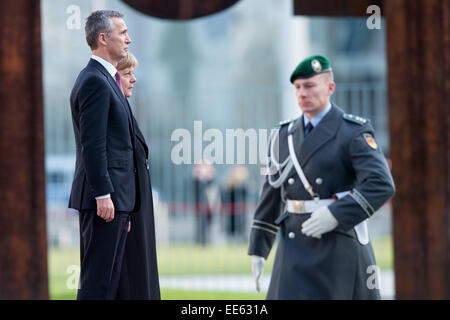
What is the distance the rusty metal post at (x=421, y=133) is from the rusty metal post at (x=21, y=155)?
2.08 meters

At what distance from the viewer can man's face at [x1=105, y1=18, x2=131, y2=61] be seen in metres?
3.67

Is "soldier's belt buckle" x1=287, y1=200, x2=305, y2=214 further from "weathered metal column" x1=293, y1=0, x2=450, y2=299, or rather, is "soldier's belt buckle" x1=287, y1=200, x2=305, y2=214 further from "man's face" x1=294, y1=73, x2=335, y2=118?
"weathered metal column" x1=293, y1=0, x2=450, y2=299

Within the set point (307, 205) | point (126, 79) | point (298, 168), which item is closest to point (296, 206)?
point (307, 205)

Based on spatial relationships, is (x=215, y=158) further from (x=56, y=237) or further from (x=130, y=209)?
(x=56, y=237)

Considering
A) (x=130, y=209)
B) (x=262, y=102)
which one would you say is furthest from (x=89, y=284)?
(x=262, y=102)

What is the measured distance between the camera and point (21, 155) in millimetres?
5457

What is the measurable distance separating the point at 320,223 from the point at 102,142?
1304 millimetres

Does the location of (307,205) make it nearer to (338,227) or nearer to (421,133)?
(338,227)

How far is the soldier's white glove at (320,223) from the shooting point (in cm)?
451

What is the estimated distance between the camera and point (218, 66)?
28.4m

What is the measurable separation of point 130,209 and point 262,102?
780cm
